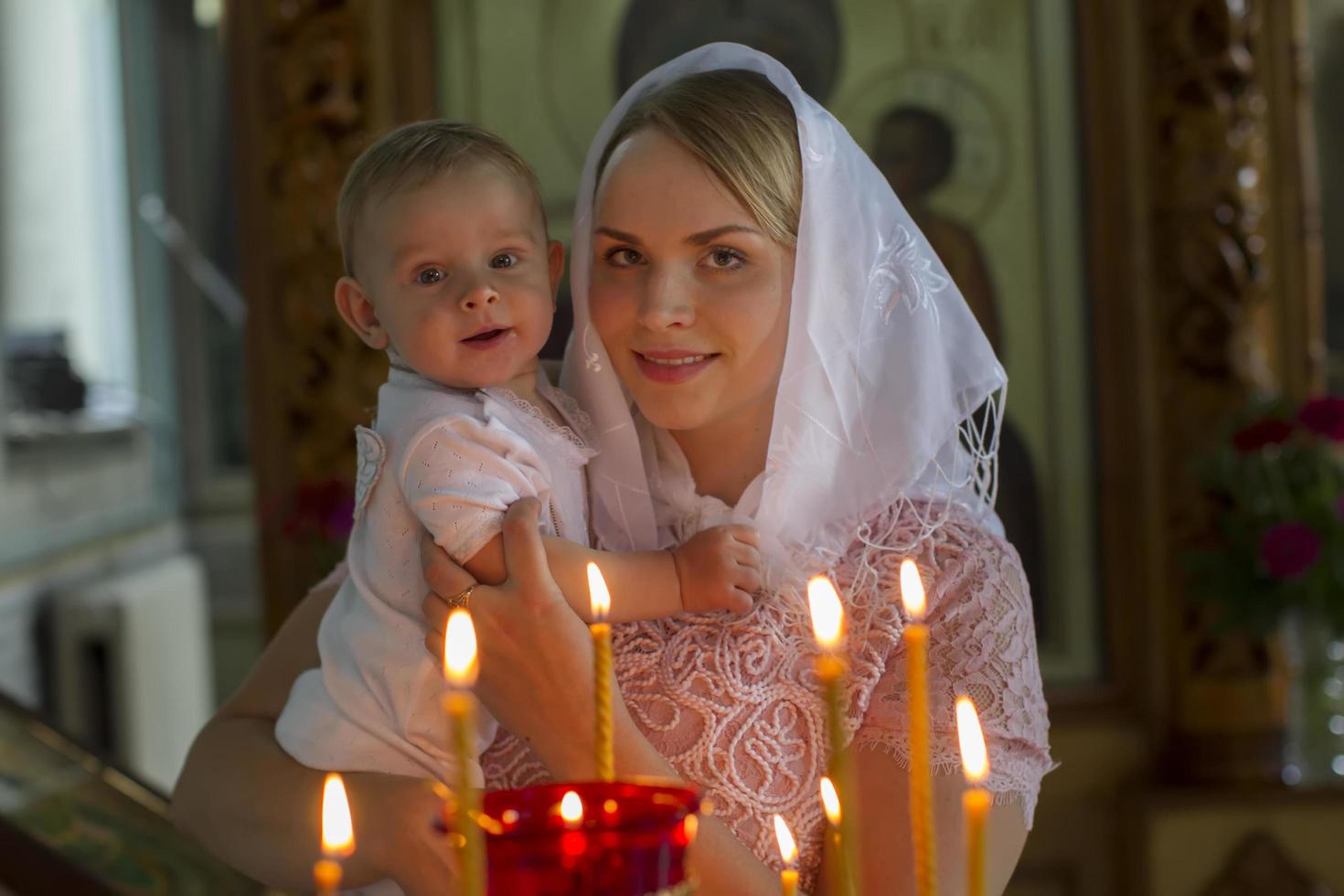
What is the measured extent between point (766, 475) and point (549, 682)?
14.8 inches

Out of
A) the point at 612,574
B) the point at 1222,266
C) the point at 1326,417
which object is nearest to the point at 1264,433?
the point at 1326,417

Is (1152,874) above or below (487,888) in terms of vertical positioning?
below

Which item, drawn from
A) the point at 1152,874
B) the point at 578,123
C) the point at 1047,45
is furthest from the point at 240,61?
the point at 1152,874

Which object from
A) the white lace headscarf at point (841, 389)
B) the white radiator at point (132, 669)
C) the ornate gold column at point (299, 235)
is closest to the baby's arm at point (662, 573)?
the white lace headscarf at point (841, 389)

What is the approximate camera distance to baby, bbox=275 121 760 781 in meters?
1.45

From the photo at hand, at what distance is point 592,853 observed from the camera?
0.67 m

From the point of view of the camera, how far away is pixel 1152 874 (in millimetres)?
3213

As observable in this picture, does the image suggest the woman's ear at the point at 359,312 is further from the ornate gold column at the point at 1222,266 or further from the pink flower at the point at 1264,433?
the ornate gold column at the point at 1222,266

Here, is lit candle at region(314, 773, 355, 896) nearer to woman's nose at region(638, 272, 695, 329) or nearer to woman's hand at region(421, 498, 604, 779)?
woman's hand at region(421, 498, 604, 779)

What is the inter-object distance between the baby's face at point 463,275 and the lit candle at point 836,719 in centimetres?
78

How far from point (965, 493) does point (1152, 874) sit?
1.93 meters

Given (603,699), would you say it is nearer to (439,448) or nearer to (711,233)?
(439,448)

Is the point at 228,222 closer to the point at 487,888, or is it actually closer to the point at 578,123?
the point at 578,123

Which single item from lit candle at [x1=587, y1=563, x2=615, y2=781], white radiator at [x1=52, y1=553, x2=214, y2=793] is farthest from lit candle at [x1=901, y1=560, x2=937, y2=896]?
white radiator at [x1=52, y1=553, x2=214, y2=793]
